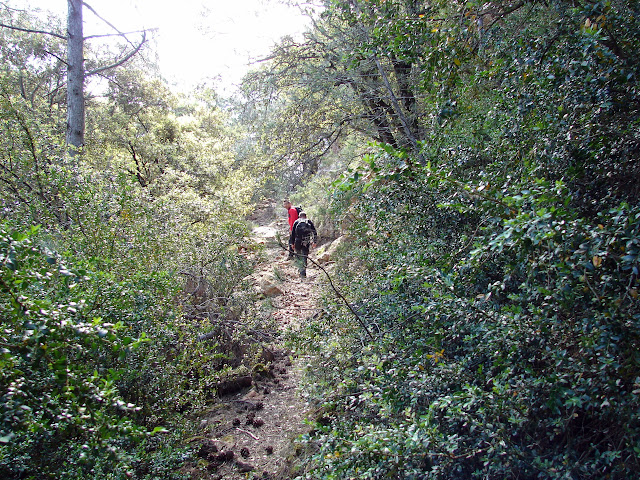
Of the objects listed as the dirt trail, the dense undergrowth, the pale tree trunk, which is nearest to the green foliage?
Answer: the dense undergrowth

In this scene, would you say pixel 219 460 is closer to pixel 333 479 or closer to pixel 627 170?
pixel 333 479

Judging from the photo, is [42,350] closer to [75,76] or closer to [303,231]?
[75,76]

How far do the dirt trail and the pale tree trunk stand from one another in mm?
4390

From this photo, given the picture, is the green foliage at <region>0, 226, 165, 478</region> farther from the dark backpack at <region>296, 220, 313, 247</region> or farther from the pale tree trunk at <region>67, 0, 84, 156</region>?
the dark backpack at <region>296, 220, 313, 247</region>

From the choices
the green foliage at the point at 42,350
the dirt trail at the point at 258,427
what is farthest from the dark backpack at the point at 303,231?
the green foliage at the point at 42,350

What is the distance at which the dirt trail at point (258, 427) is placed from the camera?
3.93 metres

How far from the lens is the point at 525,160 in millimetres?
2648

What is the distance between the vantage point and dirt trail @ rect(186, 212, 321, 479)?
3.93 metres

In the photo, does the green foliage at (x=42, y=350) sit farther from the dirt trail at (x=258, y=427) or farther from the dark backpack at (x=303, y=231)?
the dark backpack at (x=303, y=231)

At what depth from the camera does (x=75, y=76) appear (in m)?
6.70

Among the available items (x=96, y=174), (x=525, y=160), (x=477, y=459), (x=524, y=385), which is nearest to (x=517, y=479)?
(x=477, y=459)

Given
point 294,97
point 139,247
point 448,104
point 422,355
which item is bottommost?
point 422,355

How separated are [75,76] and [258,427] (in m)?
6.42

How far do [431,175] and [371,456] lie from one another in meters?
1.66
